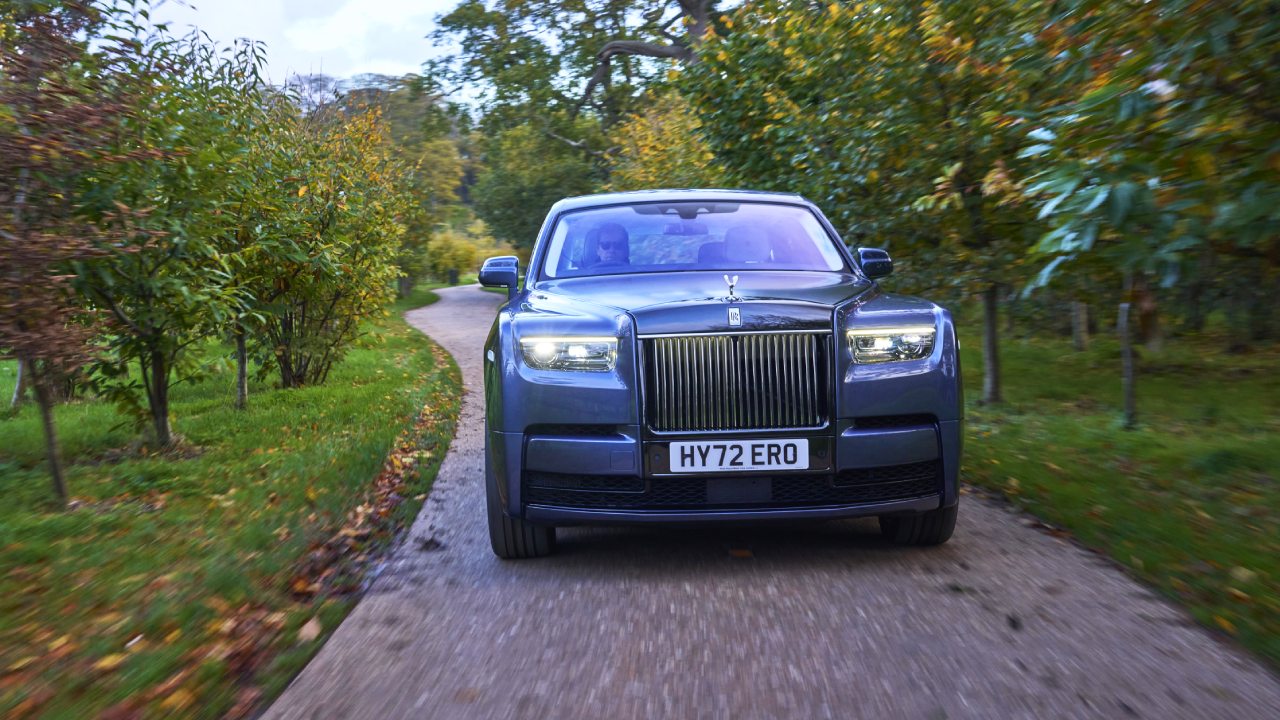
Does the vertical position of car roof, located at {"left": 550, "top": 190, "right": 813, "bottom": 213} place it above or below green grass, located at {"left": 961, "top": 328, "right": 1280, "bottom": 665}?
above

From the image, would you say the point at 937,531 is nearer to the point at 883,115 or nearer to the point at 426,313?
the point at 883,115

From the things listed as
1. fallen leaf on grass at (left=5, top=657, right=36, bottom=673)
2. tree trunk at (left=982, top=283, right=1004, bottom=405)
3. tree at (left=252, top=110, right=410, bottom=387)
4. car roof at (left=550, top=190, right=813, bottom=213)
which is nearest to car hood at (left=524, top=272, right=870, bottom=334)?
car roof at (left=550, top=190, right=813, bottom=213)

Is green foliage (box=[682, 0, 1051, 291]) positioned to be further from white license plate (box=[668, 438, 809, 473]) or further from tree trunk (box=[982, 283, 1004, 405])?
white license plate (box=[668, 438, 809, 473])

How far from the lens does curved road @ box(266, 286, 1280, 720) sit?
3.06m

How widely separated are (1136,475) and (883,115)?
182 inches

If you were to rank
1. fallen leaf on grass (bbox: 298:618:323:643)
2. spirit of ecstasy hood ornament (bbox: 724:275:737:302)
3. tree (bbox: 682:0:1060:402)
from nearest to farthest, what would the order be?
fallen leaf on grass (bbox: 298:618:323:643) → spirit of ecstasy hood ornament (bbox: 724:275:737:302) → tree (bbox: 682:0:1060:402)

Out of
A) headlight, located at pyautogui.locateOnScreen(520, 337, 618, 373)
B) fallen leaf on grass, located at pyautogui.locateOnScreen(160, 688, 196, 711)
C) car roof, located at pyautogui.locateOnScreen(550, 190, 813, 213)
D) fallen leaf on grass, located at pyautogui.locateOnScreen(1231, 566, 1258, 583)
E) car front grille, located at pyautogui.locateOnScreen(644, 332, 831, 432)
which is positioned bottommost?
fallen leaf on grass, located at pyautogui.locateOnScreen(1231, 566, 1258, 583)

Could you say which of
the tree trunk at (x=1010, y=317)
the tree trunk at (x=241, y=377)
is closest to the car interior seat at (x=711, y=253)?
the tree trunk at (x=241, y=377)

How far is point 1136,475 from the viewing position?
6.97 metres

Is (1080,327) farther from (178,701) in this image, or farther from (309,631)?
(178,701)

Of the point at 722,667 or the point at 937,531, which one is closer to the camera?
the point at 722,667

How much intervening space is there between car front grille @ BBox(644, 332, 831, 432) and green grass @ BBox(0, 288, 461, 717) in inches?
61.1

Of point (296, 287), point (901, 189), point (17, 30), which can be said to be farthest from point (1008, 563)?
point (296, 287)

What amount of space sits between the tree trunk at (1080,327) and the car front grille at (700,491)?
12877 millimetres
